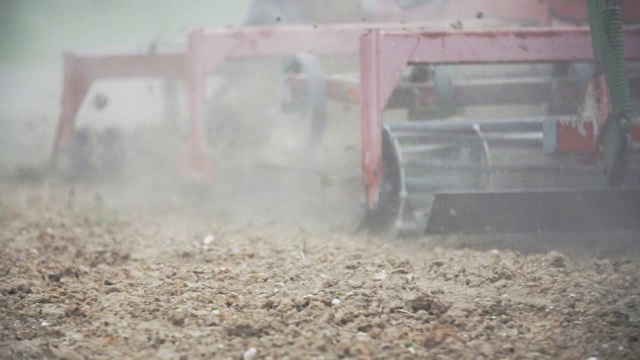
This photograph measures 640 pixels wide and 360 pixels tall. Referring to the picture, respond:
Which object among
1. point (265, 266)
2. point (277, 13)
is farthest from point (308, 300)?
point (277, 13)

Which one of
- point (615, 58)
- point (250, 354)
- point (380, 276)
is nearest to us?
point (250, 354)

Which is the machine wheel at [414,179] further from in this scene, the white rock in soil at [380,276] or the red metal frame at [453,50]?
A: the white rock in soil at [380,276]

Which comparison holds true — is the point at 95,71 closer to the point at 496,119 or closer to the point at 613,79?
the point at 496,119

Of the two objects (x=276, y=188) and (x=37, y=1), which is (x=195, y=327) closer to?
(x=276, y=188)

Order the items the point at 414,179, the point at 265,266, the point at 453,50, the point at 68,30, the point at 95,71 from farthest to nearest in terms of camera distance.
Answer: the point at 68,30, the point at 95,71, the point at 414,179, the point at 453,50, the point at 265,266

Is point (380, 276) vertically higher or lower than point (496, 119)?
lower

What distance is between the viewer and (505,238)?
20.6ft

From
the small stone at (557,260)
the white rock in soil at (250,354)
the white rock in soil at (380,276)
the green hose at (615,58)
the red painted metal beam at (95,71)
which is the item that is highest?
the green hose at (615,58)

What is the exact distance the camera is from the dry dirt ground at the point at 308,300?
3.76m

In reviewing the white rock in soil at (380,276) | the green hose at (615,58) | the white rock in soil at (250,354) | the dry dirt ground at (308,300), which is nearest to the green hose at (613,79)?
the green hose at (615,58)

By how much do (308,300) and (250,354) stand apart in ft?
2.20

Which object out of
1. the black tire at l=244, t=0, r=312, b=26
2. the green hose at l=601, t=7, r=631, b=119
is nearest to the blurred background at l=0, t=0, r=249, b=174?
the black tire at l=244, t=0, r=312, b=26

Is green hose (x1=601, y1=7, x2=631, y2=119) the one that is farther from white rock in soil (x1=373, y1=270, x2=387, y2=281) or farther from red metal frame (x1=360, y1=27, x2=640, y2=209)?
white rock in soil (x1=373, y1=270, x2=387, y2=281)

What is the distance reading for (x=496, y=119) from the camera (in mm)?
6867
